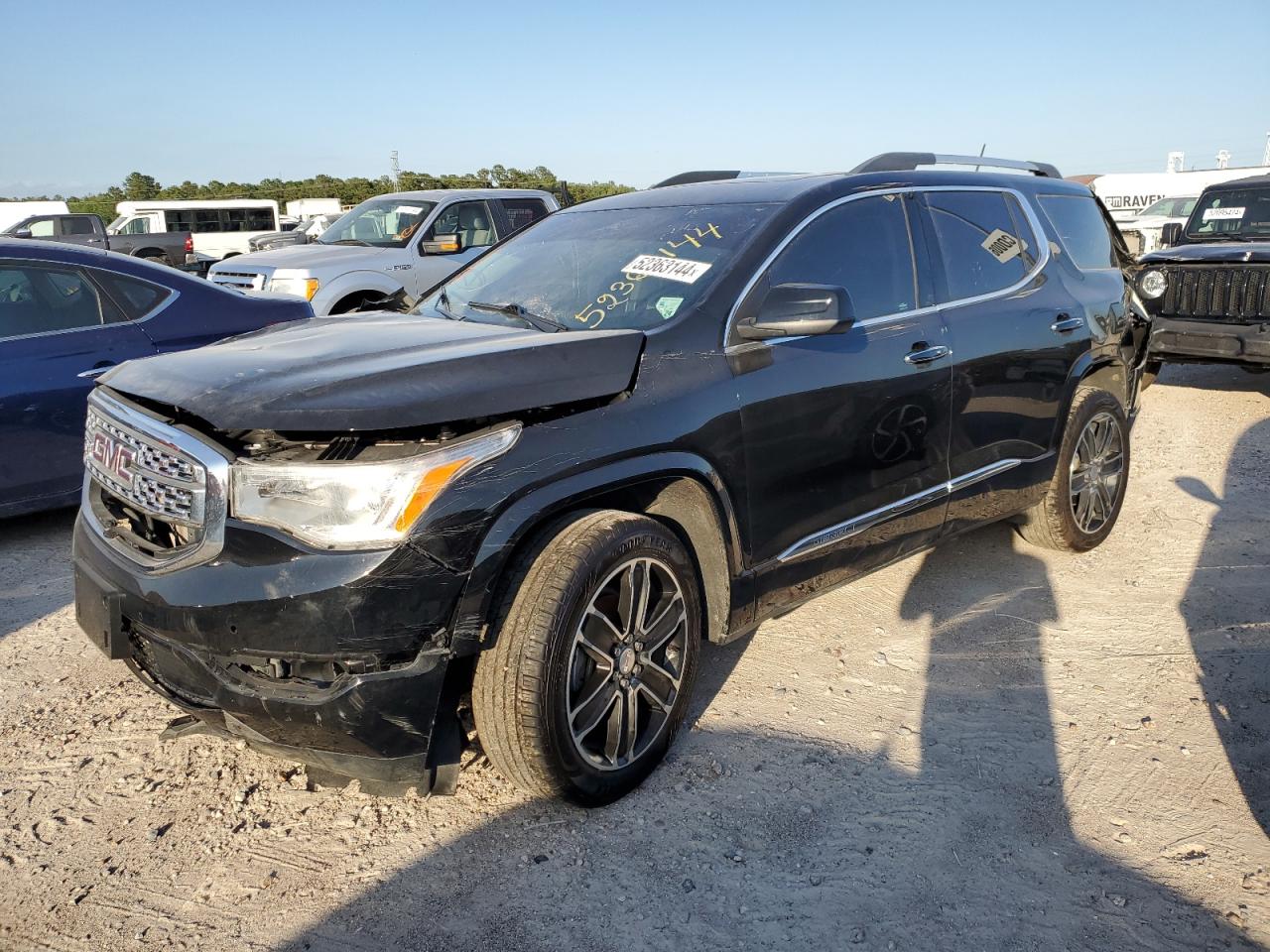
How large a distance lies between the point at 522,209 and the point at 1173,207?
55.7 ft

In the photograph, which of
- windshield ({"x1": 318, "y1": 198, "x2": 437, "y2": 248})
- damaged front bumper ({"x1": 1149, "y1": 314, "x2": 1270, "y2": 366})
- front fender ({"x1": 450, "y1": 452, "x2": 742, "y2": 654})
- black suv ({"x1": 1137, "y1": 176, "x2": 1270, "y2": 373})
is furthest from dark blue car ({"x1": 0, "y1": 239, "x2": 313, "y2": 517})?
damaged front bumper ({"x1": 1149, "y1": 314, "x2": 1270, "y2": 366})

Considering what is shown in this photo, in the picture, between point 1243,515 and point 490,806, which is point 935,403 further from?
point 1243,515

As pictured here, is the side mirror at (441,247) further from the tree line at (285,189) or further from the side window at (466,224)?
the tree line at (285,189)

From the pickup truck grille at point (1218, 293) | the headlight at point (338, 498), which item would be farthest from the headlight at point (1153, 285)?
the headlight at point (338, 498)

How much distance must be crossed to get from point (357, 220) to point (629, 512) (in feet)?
31.4

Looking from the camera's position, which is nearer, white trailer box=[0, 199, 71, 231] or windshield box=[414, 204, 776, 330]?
windshield box=[414, 204, 776, 330]

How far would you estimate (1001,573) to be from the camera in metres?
4.92

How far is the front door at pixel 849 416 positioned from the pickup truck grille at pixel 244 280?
7594mm

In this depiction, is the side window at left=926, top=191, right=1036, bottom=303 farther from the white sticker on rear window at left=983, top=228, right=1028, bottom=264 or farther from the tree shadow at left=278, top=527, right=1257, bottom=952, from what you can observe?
the tree shadow at left=278, top=527, right=1257, bottom=952

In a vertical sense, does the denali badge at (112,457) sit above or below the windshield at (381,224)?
below

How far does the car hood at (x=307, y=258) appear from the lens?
9.91 metres

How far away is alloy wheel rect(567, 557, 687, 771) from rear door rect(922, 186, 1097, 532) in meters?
1.67

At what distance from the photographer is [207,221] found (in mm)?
28688

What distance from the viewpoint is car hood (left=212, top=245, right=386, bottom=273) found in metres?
9.91
